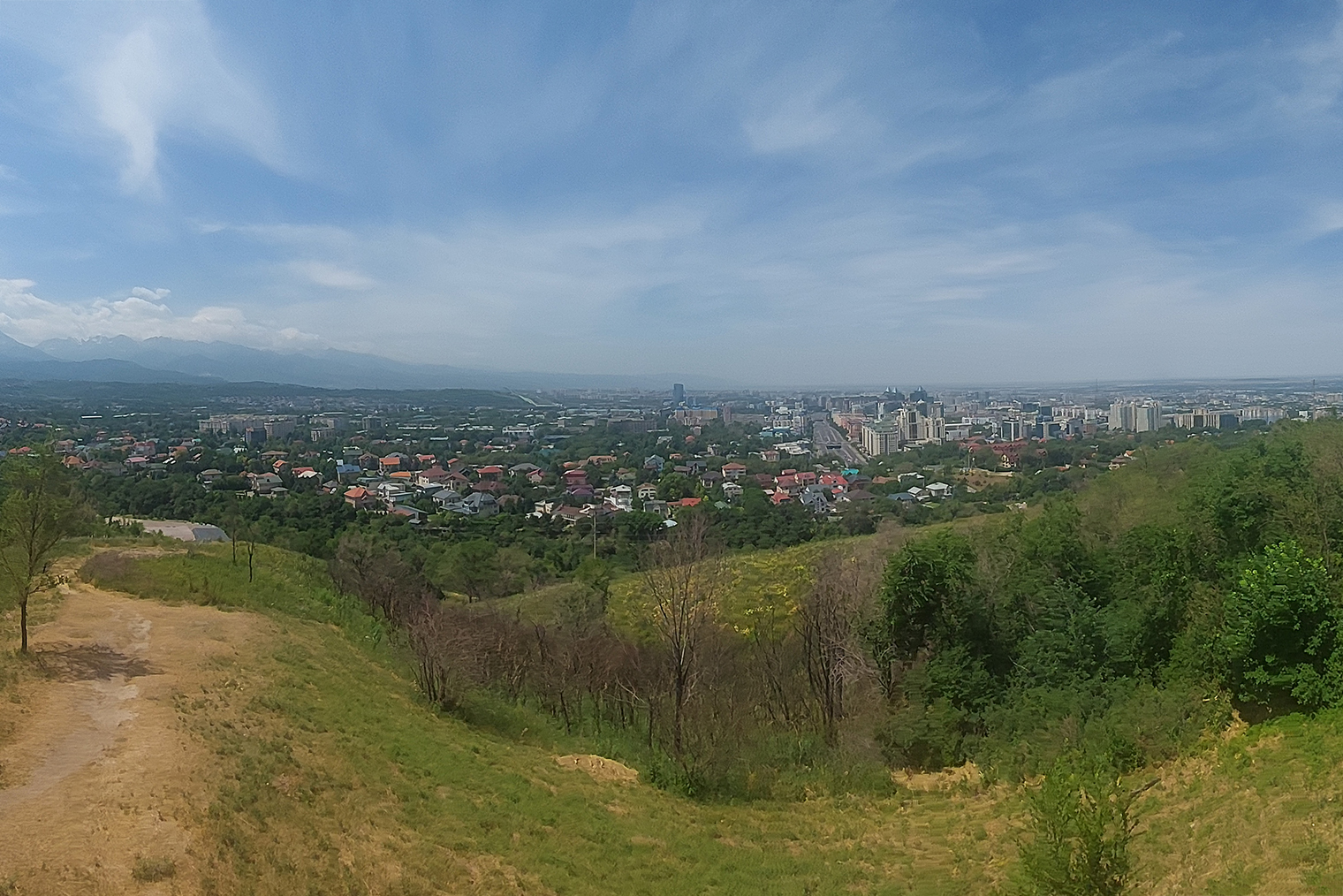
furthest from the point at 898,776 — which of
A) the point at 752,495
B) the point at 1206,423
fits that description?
the point at 1206,423

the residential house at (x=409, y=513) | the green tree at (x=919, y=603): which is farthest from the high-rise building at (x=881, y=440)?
the green tree at (x=919, y=603)

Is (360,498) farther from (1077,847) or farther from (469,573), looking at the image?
(1077,847)

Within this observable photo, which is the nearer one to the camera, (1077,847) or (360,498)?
(1077,847)

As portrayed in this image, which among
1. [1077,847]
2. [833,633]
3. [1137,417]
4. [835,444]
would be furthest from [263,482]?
[1137,417]

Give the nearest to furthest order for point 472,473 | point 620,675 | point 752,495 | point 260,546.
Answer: point 620,675 < point 260,546 < point 752,495 < point 472,473

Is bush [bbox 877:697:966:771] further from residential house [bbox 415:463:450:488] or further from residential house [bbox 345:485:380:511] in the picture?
residential house [bbox 415:463:450:488]

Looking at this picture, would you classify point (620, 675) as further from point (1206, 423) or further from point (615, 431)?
point (615, 431)
